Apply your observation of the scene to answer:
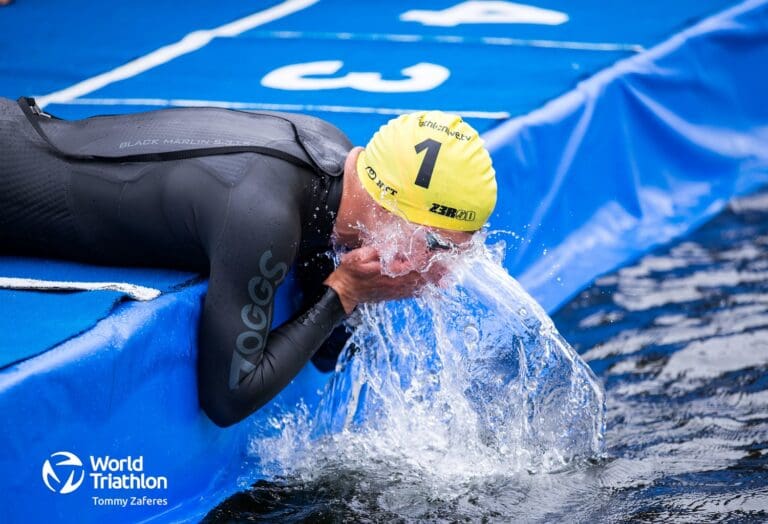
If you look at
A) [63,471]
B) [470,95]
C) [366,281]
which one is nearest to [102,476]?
[63,471]

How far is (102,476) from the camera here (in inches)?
117

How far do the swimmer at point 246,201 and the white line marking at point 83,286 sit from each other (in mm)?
147

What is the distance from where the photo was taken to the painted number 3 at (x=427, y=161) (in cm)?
320

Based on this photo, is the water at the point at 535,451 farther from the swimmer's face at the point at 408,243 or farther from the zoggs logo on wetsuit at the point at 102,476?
the swimmer's face at the point at 408,243

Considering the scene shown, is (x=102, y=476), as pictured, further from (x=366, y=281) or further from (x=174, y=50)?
(x=174, y=50)

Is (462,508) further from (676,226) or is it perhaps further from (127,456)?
(676,226)

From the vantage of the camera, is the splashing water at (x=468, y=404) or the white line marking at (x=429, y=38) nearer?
the splashing water at (x=468, y=404)

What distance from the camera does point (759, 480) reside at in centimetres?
357

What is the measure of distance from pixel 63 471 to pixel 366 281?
1.03 metres

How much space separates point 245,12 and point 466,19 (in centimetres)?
148

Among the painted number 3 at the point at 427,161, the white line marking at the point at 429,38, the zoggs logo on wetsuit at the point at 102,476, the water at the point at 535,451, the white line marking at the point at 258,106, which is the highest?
the white line marking at the point at 429,38

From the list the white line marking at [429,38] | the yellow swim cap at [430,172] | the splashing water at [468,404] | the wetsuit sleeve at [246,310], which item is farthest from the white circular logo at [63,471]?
the white line marking at [429,38]

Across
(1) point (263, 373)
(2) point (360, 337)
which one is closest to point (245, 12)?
(2) point (360, 337)

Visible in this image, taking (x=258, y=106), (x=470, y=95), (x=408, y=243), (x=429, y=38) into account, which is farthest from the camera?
(x=429, y=38)
